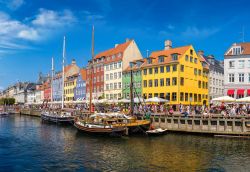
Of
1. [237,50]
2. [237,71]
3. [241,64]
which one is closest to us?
[241,64]

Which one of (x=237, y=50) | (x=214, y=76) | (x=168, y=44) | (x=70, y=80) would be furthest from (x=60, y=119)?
(x=70, y=80)

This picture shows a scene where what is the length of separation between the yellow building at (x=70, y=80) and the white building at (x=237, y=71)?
59492 millimetres

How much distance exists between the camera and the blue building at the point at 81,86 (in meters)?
104

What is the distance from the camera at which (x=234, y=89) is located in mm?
65375

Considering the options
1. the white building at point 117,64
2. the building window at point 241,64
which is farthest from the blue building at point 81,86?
the building window at point 241,64

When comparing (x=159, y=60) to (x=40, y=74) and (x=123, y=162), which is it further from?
(x=40, y=74)

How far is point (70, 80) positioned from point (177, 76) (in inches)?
2162

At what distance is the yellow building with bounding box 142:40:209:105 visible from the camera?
231 ft

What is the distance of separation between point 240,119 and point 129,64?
1894 inches

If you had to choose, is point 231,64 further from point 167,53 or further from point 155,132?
point 155,132

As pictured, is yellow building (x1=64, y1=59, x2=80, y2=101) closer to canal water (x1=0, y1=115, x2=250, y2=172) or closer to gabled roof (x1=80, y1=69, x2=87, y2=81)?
gabled roof (x1=80, y1=69, x2=87, y2=81)

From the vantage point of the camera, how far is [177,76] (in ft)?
229

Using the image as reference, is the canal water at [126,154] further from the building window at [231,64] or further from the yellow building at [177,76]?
the yellow building at [177,76]

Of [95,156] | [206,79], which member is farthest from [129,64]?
[95,156]
